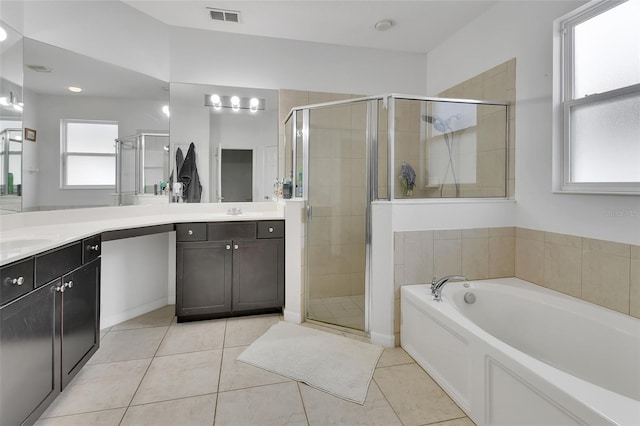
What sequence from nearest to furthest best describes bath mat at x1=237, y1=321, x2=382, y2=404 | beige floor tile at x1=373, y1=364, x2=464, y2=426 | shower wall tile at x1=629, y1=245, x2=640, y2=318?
beige floor tile at x1=373, y1=364, x2=464, y2=426
shower wall tile at x1=629, y1=245, x2=640, y2=318
bath mat at x1=237, y1=321, x2=382, y2=404

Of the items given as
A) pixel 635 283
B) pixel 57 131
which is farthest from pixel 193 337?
pixel 635 283

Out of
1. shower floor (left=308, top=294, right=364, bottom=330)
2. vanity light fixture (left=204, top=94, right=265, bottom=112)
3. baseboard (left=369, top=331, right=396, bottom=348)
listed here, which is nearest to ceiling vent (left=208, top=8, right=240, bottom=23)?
vanity light fixture (left=204, top=94, right=265, bottom=112)

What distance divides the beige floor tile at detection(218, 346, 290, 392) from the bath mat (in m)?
0.04

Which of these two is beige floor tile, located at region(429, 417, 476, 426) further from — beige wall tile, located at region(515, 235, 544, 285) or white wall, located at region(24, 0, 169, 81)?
white wall, located at region(24, 0, 169, 81)

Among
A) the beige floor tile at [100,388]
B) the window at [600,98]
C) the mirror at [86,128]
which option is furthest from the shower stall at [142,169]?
the window at [600,98]

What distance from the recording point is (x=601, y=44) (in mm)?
1906

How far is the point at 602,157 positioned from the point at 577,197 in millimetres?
269

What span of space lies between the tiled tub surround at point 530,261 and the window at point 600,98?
39 centimetres

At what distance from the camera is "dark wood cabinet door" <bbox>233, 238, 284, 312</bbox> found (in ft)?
8.91

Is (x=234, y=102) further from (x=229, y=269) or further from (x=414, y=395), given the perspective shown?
(x=414, y=395)

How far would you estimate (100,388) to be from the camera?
1770 millimetres

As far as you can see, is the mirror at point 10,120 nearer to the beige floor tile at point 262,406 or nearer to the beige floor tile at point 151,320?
the beige floor tile at point 151,320

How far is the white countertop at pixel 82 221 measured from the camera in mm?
1516

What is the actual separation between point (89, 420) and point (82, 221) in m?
1.52
